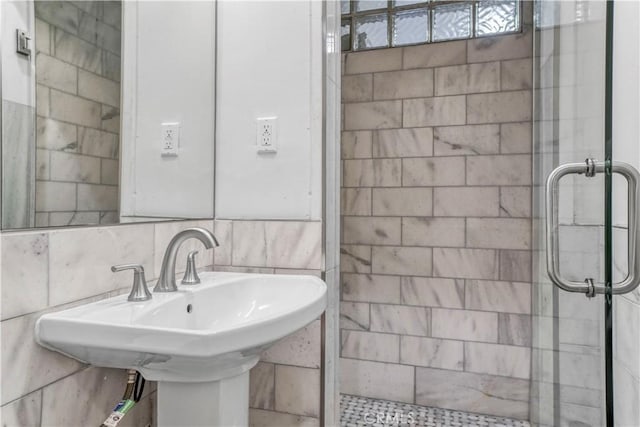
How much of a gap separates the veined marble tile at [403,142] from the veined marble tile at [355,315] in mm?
887

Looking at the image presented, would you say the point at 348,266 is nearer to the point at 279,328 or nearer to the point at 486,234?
the point at 486,234

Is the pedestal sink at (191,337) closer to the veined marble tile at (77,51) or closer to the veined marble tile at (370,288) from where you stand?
the veined marble tile at (77,51)

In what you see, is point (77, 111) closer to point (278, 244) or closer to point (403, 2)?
point (278, 244)

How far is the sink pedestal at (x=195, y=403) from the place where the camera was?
2.97 ft

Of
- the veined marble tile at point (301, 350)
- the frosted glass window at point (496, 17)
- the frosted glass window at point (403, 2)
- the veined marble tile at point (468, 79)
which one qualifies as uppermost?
the frosted glass window at point (403, 2)

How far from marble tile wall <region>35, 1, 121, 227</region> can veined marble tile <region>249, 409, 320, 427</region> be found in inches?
32.8

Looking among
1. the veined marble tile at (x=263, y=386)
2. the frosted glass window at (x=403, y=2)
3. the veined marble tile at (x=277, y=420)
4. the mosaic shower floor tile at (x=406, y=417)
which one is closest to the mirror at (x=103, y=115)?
the veined marble tile at (x=263, y=386)

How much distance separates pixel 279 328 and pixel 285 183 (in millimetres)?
689

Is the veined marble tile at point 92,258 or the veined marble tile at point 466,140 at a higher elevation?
the veined marble tile at point 466,140

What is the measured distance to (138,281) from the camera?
3.19 ft

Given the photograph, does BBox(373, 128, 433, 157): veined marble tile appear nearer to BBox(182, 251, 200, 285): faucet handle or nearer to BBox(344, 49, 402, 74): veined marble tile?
BBox(344, 49, 402, 74): veined marble tile

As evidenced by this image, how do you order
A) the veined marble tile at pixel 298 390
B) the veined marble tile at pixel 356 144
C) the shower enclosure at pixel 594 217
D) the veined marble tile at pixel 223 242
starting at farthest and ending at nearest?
the veined marble tile at pixel 356 144, the veined marble tile at pixel 223 242, the veined marble tile at pixel 298 390, the shower enclosure at pixel 594 217

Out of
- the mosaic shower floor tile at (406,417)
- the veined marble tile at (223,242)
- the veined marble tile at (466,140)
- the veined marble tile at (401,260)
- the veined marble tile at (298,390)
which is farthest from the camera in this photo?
the veined marble tile at (401,260)

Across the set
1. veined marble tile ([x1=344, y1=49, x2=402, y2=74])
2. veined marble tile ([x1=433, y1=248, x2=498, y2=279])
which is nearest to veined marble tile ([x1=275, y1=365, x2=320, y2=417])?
veined marble tile ([x1=433, y1=248, x2=498, y2=279])
